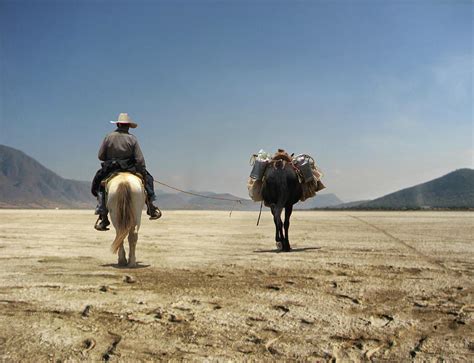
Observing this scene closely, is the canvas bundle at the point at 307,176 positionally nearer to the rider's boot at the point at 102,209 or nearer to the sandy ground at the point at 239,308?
the sandy ground at the point at 239,308

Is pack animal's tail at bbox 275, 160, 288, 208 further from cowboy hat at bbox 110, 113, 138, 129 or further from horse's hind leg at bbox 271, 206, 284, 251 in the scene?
cowboy hat at bbox 110, 113, 138, 129

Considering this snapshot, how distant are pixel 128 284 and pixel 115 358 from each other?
282cm

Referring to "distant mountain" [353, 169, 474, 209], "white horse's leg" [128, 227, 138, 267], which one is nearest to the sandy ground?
"white horse's leg" [128, 227, 138, 267]

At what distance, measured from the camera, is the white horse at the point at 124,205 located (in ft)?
26.1

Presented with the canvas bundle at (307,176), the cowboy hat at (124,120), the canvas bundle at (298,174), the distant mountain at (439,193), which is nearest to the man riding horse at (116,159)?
A: the cowboy hat at (124,120)

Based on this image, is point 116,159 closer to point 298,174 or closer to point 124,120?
point 124,120

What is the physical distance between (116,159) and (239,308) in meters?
4.72

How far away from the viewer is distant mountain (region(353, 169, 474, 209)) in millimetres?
137750

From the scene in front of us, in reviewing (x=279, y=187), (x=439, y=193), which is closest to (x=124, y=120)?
(x=279, y=187)

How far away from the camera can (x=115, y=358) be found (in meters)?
3.65

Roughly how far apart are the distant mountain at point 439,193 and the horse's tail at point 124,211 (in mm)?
131939

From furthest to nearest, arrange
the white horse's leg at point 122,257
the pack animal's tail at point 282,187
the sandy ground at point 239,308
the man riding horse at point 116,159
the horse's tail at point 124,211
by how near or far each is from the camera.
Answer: the pack animal's tail at point 282,187 < the man riding horse at point 116,159 < the white horse's leg at point 122,257 < the horse's tail at point 124,211 < the sandy ground at point 239,308

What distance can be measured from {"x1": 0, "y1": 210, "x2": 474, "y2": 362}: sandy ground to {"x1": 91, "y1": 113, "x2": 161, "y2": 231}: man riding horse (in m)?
1.19

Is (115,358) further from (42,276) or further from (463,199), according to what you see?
(463,199)
